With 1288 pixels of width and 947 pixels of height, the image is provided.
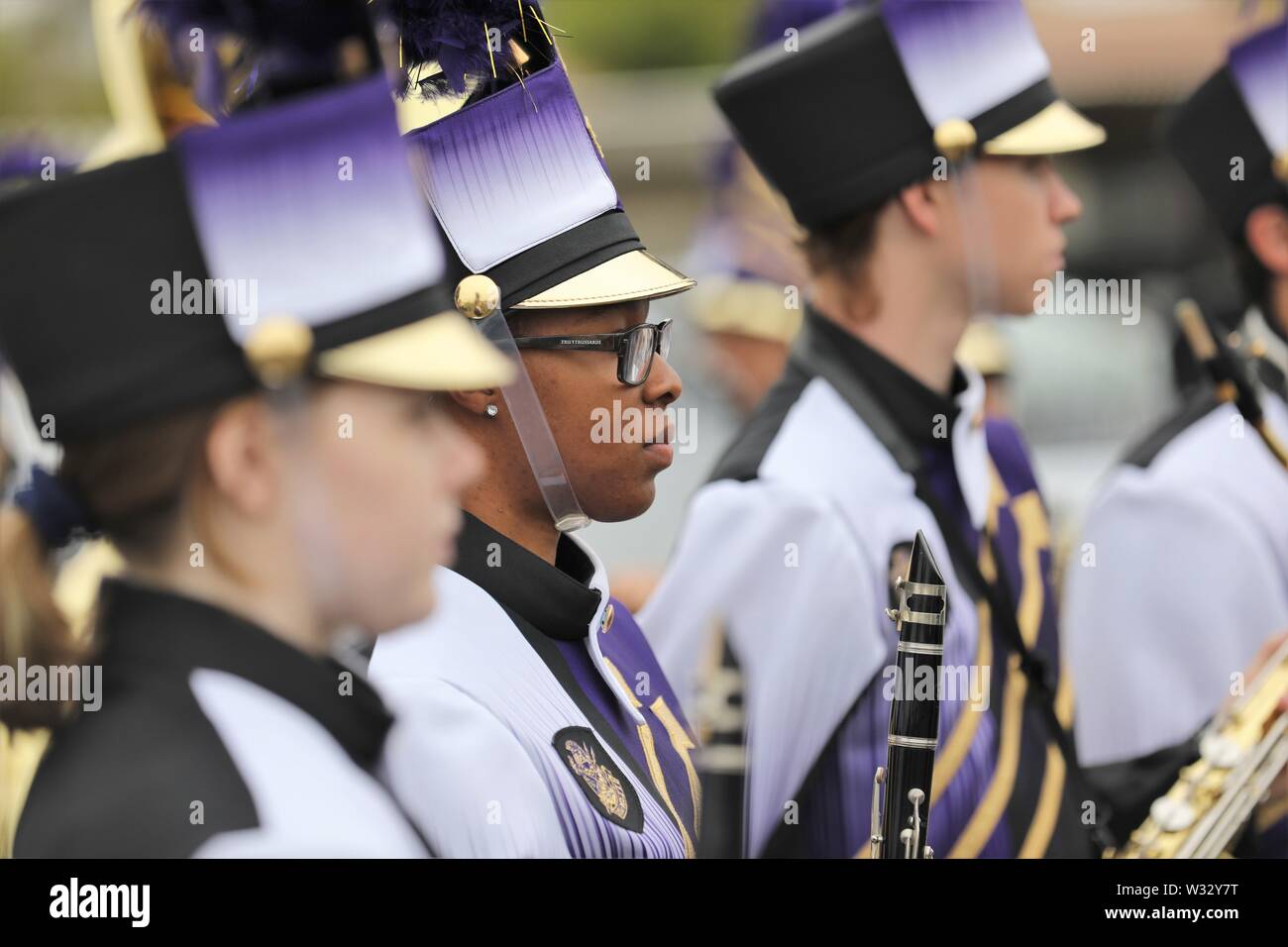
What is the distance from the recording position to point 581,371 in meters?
2.68

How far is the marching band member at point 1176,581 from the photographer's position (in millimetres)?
4043

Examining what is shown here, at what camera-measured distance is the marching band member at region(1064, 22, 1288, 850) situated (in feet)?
13.3

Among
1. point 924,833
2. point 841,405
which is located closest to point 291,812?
point 924,833

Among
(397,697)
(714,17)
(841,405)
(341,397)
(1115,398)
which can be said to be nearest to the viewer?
(341,397)

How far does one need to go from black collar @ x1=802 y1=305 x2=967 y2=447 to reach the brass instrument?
840 millimetres

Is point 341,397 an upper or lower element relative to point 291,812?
upper

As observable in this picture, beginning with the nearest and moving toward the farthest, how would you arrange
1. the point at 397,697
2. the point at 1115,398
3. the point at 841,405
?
the point at 397,697 → the point at 841,405 → the point at 1115,398

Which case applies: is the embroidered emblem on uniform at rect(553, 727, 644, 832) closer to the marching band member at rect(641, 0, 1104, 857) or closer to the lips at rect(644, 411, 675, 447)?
the lips at rect(644, 411, 675, 447)

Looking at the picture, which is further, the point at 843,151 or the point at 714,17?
the point at 714,17

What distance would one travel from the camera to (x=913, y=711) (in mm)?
2654

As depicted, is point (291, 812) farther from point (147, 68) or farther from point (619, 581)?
point (619, 581)

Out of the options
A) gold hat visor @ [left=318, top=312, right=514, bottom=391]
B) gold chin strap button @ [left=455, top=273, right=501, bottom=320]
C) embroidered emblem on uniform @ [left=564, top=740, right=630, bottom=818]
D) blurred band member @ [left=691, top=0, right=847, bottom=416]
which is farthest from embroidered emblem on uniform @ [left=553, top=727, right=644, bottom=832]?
blurred band member @ [left=691, top=0, right=847, bottom=416]

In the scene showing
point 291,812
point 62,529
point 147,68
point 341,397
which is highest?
point 147,68
